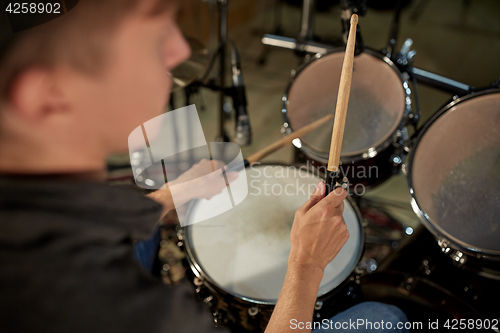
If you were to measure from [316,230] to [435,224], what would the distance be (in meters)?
0.40

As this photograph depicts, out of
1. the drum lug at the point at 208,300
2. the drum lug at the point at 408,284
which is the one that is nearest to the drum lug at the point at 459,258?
the drum lug at the point at 408,284

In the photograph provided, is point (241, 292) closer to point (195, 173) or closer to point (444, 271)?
point (195, 173)

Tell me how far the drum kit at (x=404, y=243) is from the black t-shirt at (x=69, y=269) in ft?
1.29

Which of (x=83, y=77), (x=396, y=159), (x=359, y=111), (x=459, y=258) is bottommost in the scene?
(x=459, y=258)

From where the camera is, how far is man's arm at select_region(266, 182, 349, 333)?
0.60 meters

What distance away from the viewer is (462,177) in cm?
88

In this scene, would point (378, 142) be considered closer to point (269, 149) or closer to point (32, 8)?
point (269, 149)

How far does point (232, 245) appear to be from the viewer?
0.86 m

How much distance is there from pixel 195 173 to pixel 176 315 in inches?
19.7

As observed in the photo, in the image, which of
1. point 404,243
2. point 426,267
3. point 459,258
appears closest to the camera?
point 459,258

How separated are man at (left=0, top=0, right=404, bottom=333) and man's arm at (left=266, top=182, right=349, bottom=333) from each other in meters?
0.23

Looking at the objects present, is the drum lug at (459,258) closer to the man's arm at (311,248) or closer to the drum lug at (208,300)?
the man's arm at (311,248)

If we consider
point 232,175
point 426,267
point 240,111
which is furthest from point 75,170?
point 426,267

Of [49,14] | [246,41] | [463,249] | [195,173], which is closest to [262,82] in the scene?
[246,41]
